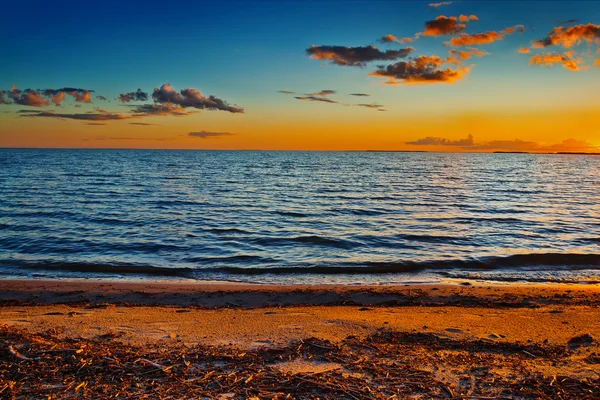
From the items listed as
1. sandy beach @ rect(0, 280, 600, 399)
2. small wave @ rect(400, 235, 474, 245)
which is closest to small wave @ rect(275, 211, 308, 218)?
small wave @ rect(400, 235, 474, 245)

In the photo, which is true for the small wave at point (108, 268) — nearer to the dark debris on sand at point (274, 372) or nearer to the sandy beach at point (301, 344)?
the sandy beach at point (301, 344)

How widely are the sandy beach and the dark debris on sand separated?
18 mm

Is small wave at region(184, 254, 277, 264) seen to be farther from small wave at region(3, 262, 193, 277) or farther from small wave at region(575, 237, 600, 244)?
small wave at region(575, 237, 600, 244)

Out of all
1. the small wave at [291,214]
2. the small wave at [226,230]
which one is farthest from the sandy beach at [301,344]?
the small wave at [291,214]

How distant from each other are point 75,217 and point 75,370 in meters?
20.6

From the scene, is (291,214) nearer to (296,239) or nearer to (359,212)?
(359,212)

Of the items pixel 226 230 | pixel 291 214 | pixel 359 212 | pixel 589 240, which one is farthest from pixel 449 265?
pixel 291 214

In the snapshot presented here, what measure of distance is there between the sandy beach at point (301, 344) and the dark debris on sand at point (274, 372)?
0.7 inches

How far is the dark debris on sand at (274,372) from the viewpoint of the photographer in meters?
4.40

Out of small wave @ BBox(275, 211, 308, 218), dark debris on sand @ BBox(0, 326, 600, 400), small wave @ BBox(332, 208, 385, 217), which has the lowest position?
small wave @ BBox(275, 211, 308, 218)

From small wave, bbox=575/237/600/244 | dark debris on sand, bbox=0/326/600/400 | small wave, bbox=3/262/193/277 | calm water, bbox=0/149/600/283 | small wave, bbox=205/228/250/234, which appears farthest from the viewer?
small wave, bbox=205/228/250/234

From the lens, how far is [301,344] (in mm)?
6082

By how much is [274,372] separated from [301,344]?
1.18 m

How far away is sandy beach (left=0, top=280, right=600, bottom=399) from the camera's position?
4562 millimetres
